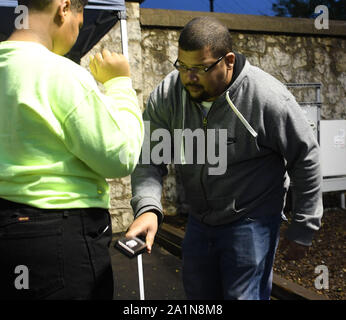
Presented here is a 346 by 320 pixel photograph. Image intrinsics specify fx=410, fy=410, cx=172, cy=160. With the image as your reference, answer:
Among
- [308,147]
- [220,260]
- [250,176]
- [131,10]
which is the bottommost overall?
[220,260]


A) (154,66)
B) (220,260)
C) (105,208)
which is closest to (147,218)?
(105,208)

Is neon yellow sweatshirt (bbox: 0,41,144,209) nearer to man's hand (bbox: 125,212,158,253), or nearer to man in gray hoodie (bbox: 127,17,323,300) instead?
man's hand (bbox: 125,212,158,253)

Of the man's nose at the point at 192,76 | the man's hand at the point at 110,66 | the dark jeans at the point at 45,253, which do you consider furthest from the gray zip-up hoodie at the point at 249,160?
the man's hand at the point at 110,66

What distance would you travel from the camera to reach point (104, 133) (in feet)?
4.06

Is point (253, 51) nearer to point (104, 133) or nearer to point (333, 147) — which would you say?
point (333, 147)

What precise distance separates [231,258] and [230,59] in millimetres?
958

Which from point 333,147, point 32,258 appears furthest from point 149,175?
point 333,147

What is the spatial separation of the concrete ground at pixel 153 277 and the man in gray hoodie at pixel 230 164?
1.95m

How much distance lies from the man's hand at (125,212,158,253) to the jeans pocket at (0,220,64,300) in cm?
38

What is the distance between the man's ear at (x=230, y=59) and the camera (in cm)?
194

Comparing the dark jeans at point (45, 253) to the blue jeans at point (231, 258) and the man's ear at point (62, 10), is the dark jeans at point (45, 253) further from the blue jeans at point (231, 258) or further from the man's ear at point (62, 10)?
the blue jeans at point (231, 258)
